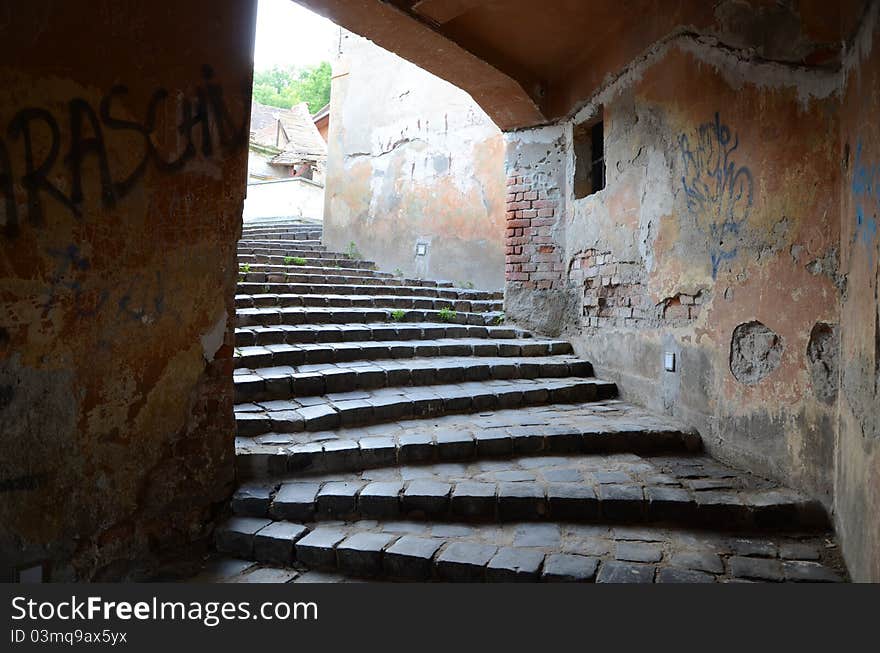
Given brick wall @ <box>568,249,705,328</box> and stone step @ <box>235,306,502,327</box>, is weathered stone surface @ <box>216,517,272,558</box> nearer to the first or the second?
stone step @ <box>235,306,502,327</box>

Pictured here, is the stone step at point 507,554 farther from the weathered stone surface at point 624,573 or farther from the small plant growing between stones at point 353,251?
the small plant growing between stones at point 353,251

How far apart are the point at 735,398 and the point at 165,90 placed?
3591mm

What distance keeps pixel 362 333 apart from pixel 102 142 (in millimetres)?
2985

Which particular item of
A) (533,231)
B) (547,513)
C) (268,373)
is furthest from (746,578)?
(533,231)

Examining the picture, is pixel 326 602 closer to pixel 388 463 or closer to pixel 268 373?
pixel 388 463

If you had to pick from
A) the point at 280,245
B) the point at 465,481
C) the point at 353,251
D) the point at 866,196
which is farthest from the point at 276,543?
the point at 353,251

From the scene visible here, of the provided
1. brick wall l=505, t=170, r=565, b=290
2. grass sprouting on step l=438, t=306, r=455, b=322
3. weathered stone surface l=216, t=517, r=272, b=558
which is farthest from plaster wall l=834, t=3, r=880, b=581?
grass sprouting on step l=438, t=306, r=455, b=322

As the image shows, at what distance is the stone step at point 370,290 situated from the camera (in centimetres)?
584

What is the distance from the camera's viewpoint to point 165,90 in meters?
2.53

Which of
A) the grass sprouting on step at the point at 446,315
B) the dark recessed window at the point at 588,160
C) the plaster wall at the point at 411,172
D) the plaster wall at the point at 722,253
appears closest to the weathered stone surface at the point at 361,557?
the plaster wall at the point at 722,253

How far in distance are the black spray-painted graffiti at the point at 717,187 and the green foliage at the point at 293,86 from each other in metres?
26.9

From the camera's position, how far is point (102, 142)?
2336 millimetres

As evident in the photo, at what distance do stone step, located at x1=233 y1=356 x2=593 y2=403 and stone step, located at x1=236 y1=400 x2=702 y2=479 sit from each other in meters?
0.52

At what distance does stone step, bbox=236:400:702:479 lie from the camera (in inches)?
123
